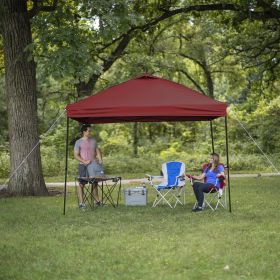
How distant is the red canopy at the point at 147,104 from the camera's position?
9.50 metres

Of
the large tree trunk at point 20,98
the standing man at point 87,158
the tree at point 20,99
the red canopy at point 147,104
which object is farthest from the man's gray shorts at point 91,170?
the large tree trunk at point 20,98

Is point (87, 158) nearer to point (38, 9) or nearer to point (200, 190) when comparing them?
point (200, 190)

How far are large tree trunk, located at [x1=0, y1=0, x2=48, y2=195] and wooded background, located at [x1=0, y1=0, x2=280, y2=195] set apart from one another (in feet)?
0.07

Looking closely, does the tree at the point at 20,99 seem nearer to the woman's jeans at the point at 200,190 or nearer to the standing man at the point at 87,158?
the standing man at the point at 87,158

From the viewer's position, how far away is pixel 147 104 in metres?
9.59

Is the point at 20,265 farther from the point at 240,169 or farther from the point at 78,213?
the point at 240,169

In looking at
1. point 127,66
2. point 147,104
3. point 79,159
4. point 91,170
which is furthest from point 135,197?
Answer: point 127,66

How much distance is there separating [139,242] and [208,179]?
10.8 feet

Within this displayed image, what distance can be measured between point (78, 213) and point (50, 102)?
15482 mm

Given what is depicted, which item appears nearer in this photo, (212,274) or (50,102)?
(212,274)

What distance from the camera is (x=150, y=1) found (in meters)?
16.1

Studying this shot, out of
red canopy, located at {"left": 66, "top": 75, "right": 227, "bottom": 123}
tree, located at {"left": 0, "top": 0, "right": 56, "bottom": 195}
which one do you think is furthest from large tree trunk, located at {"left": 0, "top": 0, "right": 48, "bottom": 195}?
red canopy, located at {"left": 66, "top": 75, "right": 227, "bottom": 123}

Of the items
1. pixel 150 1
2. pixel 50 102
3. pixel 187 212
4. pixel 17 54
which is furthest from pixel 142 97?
pixel 50 102

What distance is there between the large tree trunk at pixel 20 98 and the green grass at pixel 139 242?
6.19 ft
